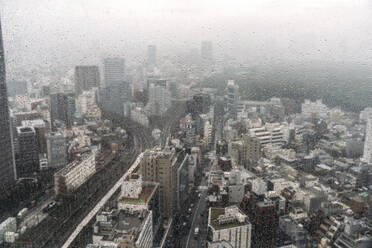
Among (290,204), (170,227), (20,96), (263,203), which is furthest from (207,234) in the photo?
(20,96)

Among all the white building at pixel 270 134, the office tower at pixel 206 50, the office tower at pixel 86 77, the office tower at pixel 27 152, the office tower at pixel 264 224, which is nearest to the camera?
the office tower at pixel 264 224

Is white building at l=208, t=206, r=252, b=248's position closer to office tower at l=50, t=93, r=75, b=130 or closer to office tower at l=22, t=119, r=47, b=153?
office tower at l=22, t=119, r=47, b=153

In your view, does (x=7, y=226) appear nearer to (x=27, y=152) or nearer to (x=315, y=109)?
(x=27, y=152)

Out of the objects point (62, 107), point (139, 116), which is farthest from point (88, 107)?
point (139, 116)

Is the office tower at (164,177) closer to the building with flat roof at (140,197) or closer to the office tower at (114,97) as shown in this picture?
the building with flat roof at (140,197)

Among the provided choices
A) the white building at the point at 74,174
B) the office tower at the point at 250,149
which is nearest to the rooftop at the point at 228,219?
the white building at the point at 74,174

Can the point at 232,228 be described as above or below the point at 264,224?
above

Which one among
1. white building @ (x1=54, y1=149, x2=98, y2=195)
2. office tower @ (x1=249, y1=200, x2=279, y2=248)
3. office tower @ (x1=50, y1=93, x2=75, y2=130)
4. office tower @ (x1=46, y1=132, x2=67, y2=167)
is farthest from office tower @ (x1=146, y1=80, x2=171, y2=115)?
office tower @ (x1=249, y1=200, x2=279, y2=248)
